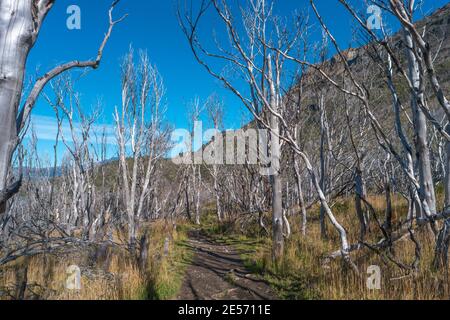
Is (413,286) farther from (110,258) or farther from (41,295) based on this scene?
(110,258)

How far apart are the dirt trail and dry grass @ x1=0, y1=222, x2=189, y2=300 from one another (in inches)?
9.5

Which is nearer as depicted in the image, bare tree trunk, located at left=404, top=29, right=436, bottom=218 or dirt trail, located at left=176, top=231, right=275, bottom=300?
bare tree trunk, located at left=404, top=29, right=436, bottom=218

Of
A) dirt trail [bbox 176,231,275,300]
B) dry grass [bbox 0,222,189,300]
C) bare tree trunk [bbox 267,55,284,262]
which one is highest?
bare tree trunk [bbox 267,55,284,262]

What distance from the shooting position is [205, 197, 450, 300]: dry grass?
2.85 meters

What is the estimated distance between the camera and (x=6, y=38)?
1565 millimetres

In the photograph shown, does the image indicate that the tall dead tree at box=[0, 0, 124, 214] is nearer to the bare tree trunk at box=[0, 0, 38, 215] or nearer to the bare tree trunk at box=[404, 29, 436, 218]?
the bare tree trunk at box=[0, 0, 38, 215]

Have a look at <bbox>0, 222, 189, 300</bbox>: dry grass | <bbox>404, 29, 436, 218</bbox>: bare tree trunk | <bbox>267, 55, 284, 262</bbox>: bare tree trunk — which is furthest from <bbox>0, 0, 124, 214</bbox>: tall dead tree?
<bbox>267, 55, 284, 262</bbox>: bare tree trunk

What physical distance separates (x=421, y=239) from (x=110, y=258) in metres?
5.18

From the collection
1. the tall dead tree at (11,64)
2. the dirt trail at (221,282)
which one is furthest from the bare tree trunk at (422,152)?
the tall dead tree at (11,64)

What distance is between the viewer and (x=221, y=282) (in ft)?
15.2

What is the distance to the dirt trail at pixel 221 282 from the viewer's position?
3.97 m

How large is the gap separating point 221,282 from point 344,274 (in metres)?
2.00

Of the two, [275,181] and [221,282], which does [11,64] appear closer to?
[221,282]

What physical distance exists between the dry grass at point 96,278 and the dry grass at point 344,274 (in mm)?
1654
